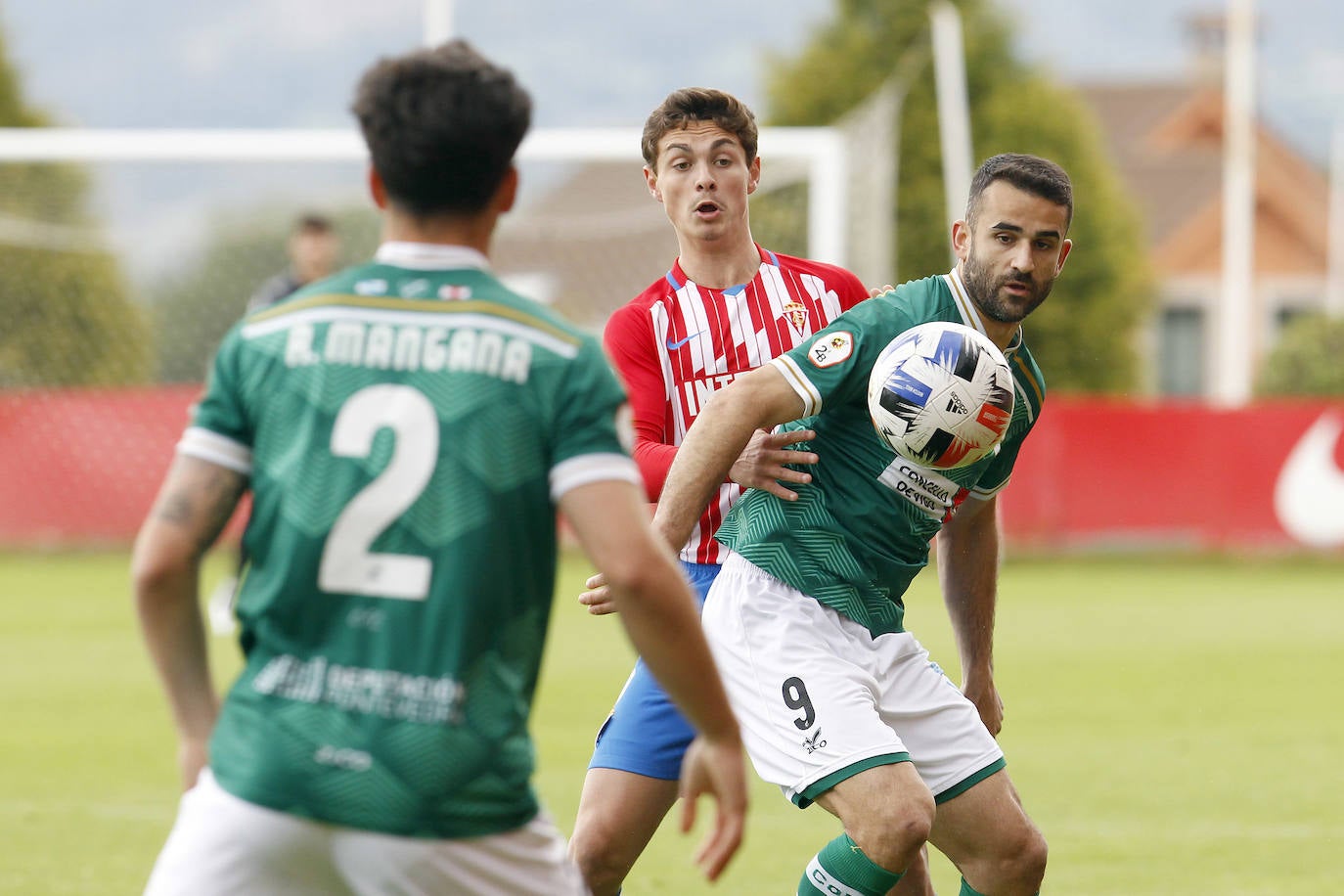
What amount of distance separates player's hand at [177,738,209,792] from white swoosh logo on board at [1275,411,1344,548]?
757 inches

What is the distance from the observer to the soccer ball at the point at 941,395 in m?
4.20

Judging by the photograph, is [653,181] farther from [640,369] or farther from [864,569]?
[864,569]

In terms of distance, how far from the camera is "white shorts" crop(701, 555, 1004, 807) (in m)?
4.25

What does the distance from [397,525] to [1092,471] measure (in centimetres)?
1878

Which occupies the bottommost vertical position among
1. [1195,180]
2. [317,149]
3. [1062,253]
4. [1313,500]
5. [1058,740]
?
[1313,500]

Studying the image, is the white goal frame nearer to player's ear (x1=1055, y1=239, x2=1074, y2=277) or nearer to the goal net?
the goal net

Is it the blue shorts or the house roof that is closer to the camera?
the blue shorts

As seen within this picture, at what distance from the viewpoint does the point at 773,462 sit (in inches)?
177

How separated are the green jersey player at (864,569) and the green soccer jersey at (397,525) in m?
1.43

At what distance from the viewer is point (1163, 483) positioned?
20781mm

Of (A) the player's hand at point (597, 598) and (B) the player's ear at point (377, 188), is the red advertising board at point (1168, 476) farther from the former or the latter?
(B) the player's ear at point (377, 188)

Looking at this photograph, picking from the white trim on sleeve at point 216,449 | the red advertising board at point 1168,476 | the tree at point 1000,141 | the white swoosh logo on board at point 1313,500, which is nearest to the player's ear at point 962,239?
the white trim on sleeve at point 216,449

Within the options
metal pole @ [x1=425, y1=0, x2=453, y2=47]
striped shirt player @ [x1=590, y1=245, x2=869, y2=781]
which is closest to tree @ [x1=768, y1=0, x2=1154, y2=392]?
metal pole @ [x1=425, y1=0, x2=453, y2=47]

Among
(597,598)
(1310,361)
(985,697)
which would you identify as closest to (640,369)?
(597,598)
